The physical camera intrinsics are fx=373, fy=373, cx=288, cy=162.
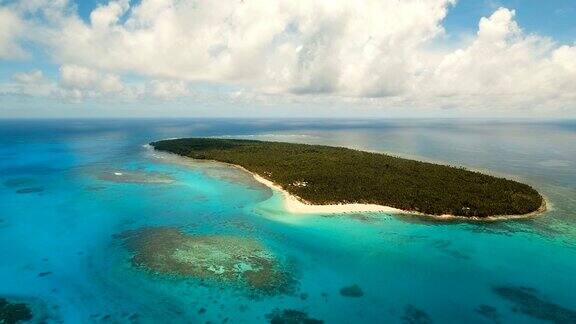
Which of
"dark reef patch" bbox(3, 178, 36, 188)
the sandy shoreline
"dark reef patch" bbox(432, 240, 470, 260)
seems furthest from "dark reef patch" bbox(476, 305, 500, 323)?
"dark reef patch" bbox(3, 178, 36, 188)

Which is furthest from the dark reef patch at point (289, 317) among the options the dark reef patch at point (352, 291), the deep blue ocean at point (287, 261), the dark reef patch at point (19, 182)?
the dark reef patch at point (19, 182)

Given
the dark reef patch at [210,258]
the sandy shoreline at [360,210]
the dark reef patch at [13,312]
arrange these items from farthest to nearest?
1. the sandy shoreline at [360,210]
2. the dark reef patch at [210,258]
3. the dark reef patch at [13,312]

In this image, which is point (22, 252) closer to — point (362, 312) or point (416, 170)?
point (362, 312)

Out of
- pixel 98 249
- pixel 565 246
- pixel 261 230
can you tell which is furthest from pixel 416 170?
pixel 98 249

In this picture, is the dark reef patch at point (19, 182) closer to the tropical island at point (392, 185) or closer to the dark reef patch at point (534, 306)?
the tropical island at point (392, 185)

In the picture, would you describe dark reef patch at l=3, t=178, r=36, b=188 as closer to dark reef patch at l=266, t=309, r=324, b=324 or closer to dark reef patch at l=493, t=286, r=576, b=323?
dark reef patch at l=266, t=309, r=324, b=324

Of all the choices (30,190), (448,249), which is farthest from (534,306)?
(30,190)
